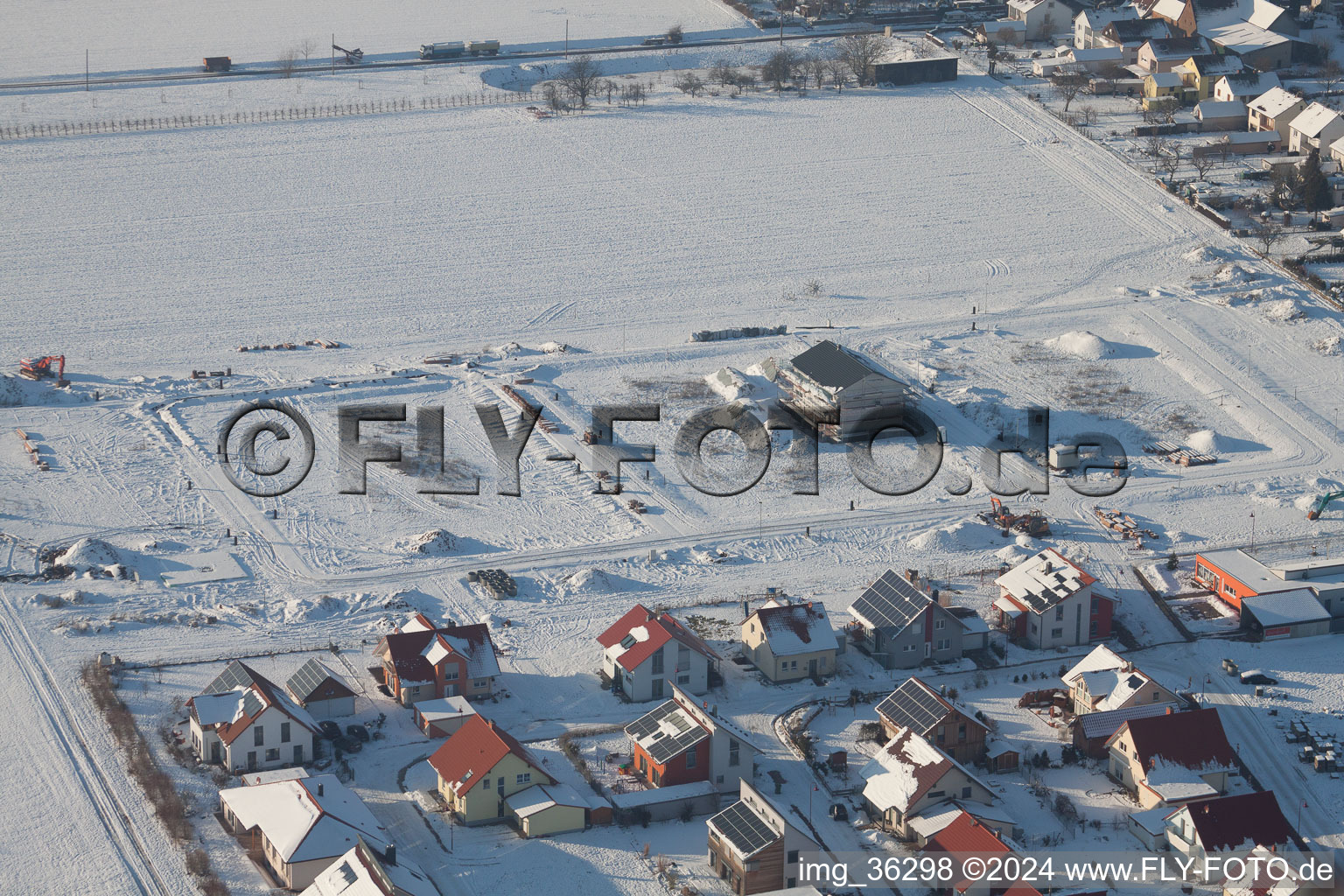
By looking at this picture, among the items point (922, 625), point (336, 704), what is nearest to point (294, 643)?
point (336, 704)

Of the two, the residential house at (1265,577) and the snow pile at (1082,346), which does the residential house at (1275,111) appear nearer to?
the snow pile at (1082,346)

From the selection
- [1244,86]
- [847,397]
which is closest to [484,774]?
[847,397]

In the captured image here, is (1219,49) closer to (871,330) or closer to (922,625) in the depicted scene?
(871,330)

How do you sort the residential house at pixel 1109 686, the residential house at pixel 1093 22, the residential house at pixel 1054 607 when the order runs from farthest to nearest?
the residential house at pixel 1093 22
the residential house at pixel 1054 607
the residential house at pixel 1109 686

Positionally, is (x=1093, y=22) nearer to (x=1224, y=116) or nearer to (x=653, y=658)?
(x=1224, y=116)

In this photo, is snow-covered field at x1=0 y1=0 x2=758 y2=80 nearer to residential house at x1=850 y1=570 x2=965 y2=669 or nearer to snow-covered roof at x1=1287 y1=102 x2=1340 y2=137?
snow-covered roof at x1=1287 y1=102 x2=1340 y2=137

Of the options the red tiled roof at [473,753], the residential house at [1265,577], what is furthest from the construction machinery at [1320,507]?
the red tiled roof at [473,753]
